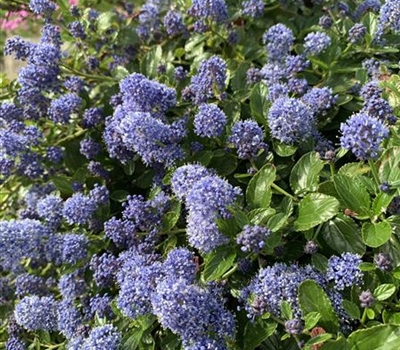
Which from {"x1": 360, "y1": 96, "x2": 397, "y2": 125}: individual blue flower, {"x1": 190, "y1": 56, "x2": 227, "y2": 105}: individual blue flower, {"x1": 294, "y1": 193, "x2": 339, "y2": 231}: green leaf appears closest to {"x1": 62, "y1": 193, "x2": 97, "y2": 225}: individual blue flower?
{"x1": 190, "y1": 56, "x2": 227, "y2": 105}: individual blue flower

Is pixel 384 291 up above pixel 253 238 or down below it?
below

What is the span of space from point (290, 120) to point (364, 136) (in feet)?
1.05

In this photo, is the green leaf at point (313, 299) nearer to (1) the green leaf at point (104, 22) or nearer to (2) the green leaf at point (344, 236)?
(2) the green leaf at point (344, 236)

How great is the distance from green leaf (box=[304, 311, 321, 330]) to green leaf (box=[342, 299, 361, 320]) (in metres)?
0.09

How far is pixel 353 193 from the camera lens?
1.50 meters

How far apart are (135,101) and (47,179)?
1.89 ft

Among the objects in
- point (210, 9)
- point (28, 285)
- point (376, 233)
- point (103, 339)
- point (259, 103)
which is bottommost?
point (28, 285)

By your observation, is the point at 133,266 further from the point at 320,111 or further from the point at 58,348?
the point at 320,111

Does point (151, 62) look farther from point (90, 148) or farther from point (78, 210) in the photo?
point (78, 210)

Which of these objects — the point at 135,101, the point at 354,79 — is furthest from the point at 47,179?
the point at 354,79

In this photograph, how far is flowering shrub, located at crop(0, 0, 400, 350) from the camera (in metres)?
1.44

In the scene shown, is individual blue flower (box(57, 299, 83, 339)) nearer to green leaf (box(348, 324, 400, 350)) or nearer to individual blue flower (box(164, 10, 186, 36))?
green leaf (box(348, 324, 400, 350))

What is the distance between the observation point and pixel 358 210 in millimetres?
1515

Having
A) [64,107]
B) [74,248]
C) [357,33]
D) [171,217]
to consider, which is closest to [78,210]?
[74,248]
